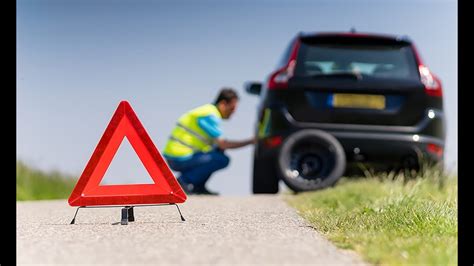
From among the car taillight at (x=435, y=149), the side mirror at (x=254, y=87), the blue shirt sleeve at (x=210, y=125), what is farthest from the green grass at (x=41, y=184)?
the car taillight at (x=435, y=149)

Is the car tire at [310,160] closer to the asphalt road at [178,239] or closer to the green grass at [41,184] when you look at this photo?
the asphalt road at [178,239]

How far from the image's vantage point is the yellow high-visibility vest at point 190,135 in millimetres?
12773

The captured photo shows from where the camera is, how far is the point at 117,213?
8391mm

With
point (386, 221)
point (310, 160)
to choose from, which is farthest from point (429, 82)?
point (386, 221)

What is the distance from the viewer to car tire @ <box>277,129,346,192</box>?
10.1 metres

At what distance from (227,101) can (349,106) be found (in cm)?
302

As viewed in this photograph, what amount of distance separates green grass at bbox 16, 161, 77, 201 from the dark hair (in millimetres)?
2928

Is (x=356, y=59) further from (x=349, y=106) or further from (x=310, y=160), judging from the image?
(x=310, y=160)

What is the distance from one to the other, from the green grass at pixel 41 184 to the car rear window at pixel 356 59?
5126 mm

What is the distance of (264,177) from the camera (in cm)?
1105

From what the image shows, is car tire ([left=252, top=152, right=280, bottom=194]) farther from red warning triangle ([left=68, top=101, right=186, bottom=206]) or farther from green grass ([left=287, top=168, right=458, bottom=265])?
red warning triangle ([left=68, top=101, right=186, bottom=206])
